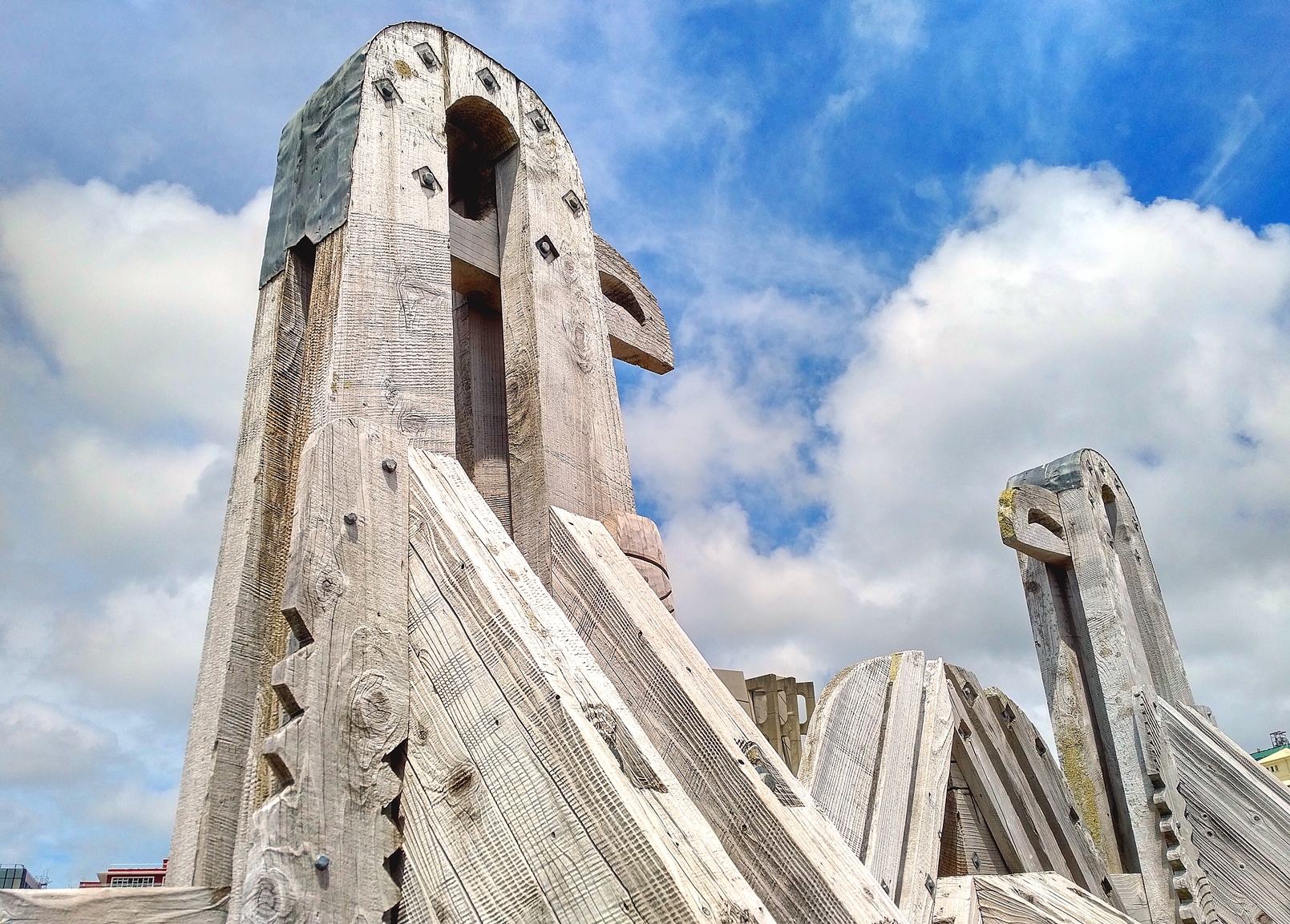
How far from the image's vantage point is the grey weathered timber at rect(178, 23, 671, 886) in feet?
5.71

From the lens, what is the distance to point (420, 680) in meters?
1.46

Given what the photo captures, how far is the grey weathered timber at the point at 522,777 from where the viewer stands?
44.2 inches

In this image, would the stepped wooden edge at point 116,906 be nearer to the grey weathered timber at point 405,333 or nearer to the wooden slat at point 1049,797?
the grey weathered timber at point 405,333

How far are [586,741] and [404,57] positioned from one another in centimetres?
167

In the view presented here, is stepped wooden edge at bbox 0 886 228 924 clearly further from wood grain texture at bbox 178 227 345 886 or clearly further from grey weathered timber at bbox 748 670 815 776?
grey weathered timber at bbox 748 670 815 776

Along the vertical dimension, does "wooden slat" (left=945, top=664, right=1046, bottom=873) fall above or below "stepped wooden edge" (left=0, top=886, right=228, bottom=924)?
above

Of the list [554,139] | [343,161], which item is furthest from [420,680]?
[554,139]

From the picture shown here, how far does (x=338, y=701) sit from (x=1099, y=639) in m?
4.40

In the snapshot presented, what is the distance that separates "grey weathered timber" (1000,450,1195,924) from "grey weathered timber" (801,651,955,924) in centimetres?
200

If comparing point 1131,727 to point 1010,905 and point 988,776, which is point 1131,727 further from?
point 1010,905

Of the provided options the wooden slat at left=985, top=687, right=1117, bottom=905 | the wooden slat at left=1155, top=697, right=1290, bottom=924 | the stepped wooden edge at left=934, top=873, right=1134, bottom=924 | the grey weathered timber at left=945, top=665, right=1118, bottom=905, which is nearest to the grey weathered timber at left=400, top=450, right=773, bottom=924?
the stepped wooden edge at left=934, top=873, right=1134, bottom=924

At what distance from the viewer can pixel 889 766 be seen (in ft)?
8.75

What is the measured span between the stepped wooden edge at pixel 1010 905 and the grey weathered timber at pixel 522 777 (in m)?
1.12

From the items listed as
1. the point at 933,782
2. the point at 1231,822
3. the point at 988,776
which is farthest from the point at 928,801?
the point at 1231,822
